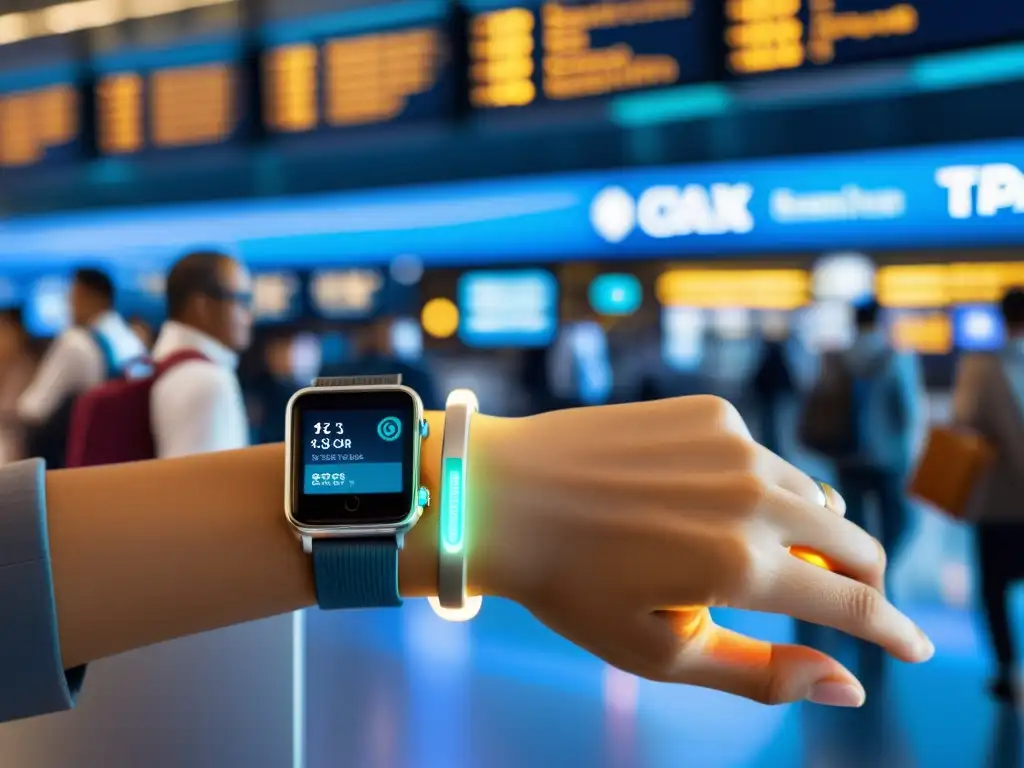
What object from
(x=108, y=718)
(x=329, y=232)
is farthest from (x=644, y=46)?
(x=108, y=718)

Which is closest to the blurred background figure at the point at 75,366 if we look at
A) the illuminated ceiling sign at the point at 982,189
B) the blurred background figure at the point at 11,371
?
the blurred background figure at the point at 11,371

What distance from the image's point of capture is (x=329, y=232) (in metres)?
6.91

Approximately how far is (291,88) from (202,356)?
3.31 m

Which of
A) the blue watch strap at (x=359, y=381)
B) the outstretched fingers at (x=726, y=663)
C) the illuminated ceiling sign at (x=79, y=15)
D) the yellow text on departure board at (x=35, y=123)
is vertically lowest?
the outstretched fingers at (x=726, y=663)

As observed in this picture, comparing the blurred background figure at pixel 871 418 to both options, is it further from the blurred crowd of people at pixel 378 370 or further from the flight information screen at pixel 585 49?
the flight information screen at pixel 585 49

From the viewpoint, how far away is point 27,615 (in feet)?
2.62

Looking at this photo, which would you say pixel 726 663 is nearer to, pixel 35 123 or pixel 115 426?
pixel 115 426

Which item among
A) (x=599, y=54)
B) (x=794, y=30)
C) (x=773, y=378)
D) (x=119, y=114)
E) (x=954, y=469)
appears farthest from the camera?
(x=773, y=378)

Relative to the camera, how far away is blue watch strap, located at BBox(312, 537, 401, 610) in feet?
2.81

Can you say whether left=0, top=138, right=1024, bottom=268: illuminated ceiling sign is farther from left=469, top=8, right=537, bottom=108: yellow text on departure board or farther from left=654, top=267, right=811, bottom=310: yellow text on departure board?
left=469, top=8, right=537, bottom=108: yellow text on departure board

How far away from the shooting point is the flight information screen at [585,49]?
14.7ft

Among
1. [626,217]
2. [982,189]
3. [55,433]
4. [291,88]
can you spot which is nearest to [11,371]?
[55,433]

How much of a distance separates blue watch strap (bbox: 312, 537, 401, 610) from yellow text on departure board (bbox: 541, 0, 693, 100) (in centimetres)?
401

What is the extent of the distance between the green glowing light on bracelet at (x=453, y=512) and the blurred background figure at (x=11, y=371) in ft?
13.3
